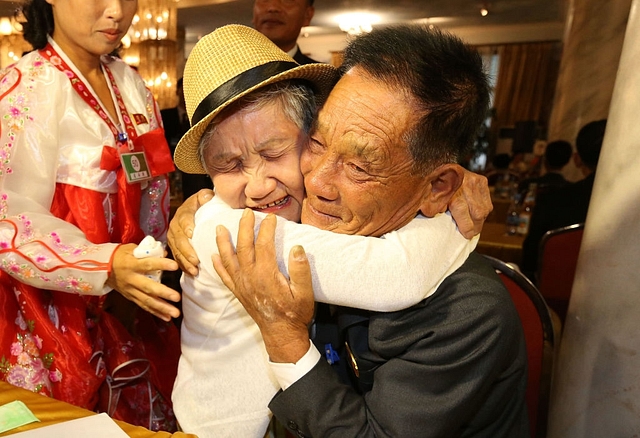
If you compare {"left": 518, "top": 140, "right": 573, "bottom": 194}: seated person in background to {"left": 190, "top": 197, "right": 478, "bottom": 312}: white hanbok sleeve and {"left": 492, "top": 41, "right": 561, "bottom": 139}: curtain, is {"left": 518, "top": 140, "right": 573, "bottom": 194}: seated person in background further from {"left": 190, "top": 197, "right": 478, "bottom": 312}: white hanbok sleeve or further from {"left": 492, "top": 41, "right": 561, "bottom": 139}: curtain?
{"left": 492, "top": 41, "right": 561, "bottom": 139}: curtain

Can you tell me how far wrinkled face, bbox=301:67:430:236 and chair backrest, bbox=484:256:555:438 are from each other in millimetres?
691

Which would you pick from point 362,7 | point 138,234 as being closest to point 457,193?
point 138,234

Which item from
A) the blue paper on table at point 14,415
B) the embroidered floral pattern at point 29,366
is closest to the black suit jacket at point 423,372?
the blue paper on table at point 14,415

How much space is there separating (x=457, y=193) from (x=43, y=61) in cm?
126

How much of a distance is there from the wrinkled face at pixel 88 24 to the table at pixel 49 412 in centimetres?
98

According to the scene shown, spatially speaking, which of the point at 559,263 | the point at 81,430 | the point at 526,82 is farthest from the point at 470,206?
the point at 526,82

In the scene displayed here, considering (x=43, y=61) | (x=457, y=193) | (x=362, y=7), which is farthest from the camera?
(x=362, y=7)

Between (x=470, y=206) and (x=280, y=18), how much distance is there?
78.3 inches

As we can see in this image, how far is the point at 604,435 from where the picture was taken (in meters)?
1.39

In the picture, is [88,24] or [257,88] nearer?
[257,88]

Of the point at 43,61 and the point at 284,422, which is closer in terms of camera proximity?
the point at 284,422

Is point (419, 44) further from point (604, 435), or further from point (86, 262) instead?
point (604, 435)

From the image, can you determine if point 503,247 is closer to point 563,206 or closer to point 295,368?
point 563,206

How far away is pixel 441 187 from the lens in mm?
1044
